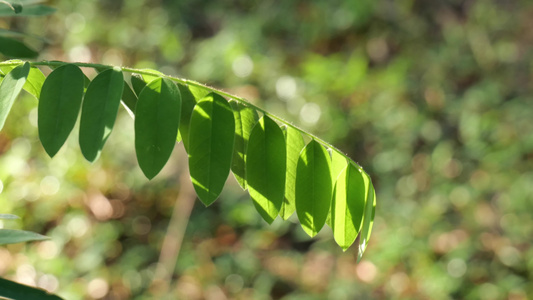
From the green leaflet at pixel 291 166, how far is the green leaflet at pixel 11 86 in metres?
0.33

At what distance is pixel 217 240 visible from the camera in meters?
3.40

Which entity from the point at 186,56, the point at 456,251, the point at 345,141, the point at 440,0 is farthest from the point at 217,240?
the point at 440,0

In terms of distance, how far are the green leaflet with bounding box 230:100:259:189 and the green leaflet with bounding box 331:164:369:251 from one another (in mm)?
133

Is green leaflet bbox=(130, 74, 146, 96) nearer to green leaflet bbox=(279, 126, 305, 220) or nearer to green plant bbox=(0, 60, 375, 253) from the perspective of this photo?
green plant bbox=(0, 60, 375, 253)

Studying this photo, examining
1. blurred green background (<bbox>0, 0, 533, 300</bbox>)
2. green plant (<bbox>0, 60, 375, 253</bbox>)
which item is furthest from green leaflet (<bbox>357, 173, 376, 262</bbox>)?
blurred green background (<bbox>0, 0, 533, 300</bbox>)

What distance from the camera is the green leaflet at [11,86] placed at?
0.77 meters

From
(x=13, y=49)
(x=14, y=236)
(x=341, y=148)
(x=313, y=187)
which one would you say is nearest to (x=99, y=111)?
(x=14, y=236)

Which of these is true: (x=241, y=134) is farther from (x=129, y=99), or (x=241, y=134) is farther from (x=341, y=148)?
(x=341, y=148)

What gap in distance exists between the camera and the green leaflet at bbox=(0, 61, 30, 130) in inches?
30.4

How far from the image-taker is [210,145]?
2.69ft

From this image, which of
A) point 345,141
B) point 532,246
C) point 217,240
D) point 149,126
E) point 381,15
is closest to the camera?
point 149,126

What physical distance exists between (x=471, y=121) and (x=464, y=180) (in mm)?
349

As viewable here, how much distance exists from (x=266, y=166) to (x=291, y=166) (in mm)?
67

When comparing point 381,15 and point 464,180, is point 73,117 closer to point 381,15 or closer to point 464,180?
point 464,180
